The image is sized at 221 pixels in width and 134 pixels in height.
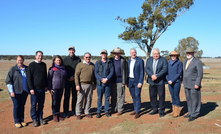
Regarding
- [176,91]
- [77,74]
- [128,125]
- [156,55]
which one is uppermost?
[156,55]

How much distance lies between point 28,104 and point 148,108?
5471mm

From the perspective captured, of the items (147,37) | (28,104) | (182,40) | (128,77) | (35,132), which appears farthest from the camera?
(182,40)

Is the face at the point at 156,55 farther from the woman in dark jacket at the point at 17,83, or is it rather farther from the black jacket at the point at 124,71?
the woman in dark jacket at the point at 17,83

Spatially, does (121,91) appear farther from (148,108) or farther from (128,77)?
(148,108)

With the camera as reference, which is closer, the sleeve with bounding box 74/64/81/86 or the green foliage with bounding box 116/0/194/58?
the sleeve with bounding box 74/64/81/86

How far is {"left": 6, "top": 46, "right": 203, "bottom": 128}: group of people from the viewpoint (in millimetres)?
5473

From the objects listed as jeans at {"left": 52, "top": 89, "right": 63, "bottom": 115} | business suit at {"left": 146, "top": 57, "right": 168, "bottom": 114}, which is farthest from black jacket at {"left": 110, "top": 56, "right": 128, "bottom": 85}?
jeans at {"left": 52, "top": 89, "right": 63, "bottom": 115}

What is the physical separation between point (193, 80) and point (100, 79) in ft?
9.12

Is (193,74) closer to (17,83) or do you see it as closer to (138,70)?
(138,70)

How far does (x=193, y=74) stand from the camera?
5543 millimetres

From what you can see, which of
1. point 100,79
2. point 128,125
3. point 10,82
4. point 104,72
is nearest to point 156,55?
point 104,72

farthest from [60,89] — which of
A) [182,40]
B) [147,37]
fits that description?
[182,40]

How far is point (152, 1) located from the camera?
61.5 ft

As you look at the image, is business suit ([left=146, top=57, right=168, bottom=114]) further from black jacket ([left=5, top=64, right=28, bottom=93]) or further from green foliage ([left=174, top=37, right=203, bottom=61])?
green foliage ([left=174, top=37, right=203, bottom=61])
